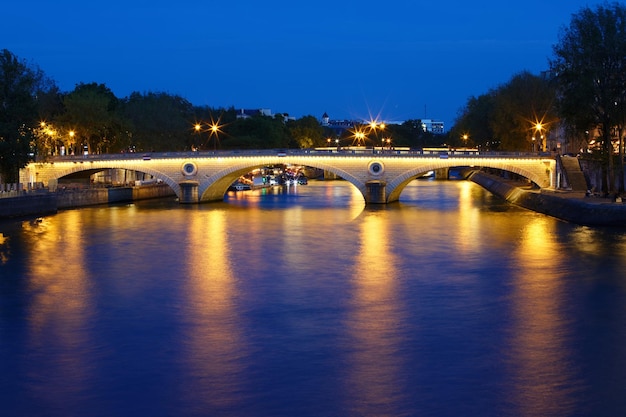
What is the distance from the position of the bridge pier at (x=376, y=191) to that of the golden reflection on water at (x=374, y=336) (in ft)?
97.0

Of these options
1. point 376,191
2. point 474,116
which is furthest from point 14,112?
point 474,116

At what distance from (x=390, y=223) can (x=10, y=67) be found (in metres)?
26.6

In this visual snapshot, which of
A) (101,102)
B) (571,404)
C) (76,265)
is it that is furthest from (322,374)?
(101,102)

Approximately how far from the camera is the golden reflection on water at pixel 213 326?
17016mm

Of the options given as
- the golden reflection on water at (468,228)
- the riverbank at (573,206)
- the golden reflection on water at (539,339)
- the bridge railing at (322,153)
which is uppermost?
the bridge railing at (322,153)

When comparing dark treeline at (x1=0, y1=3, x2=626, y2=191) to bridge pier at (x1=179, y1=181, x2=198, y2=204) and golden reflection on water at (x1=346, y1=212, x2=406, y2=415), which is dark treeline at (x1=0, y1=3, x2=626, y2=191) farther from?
golden reflection on water at (x1=346, y1=212, x2=406, y2=415)

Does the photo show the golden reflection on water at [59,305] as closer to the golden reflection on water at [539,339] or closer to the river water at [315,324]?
the river water at [315,324]

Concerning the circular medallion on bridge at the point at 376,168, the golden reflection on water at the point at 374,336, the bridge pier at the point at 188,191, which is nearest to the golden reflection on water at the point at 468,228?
the golden reflection on water at the point at 374,336

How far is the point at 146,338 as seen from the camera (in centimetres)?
2098

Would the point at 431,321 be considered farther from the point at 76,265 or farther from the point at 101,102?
the point at 101,102

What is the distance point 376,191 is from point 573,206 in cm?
1989

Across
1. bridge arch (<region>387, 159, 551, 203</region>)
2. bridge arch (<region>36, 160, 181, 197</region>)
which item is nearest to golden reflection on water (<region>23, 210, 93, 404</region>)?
bridge arch (<region>36, 160, 181, 197</region>)

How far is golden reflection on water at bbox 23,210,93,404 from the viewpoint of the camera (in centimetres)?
1830

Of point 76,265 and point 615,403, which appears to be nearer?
point 615,403
